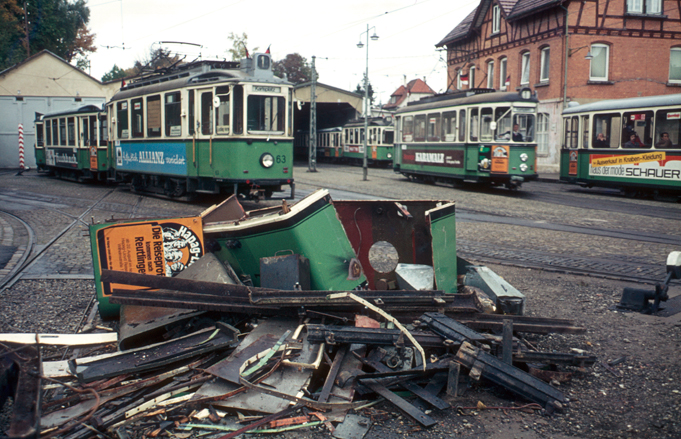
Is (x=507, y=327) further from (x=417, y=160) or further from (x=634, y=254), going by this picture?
(x=417, y=160)

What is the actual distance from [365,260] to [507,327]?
2.31m

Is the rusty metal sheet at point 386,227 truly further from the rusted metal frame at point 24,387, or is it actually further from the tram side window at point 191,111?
the tram side window at point 191,111

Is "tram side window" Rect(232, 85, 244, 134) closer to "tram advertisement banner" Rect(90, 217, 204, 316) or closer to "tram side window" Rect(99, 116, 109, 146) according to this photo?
"tram advertisement banner" Rect(90, 217, 204, 316)

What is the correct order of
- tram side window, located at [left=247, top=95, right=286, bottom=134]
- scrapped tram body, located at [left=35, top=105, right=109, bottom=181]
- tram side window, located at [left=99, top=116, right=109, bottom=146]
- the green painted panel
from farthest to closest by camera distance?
scrapped tram body, located at [left=35, top=105, right=109, bottom=181] < tram side window, located at [left=99, top=116, right=109, bottom=146] < tram side window, located at [left=247, top=95, right=286, bottom=134] < the green painted panel

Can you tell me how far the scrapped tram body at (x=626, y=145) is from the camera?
1752 cm

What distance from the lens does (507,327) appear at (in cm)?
425

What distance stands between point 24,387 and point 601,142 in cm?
2007

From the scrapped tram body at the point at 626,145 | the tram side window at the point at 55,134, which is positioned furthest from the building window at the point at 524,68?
the tram side window at the point at 55,134

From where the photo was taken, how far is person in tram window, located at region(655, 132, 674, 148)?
17.6 meters

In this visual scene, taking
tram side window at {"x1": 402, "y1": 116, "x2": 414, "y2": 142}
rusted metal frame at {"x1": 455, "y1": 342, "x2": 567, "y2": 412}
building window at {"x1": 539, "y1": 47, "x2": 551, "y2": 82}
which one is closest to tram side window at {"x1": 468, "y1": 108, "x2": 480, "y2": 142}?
tram side window at {"x1": 402, "y1": 116, "x2": 414, "y2": 142}

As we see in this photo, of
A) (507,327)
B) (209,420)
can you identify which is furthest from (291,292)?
(507,327)

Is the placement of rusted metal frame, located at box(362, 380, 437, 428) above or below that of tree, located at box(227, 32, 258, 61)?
below

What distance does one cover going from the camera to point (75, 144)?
24312 mm

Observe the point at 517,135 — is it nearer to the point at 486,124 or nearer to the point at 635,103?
the point at 486,124
